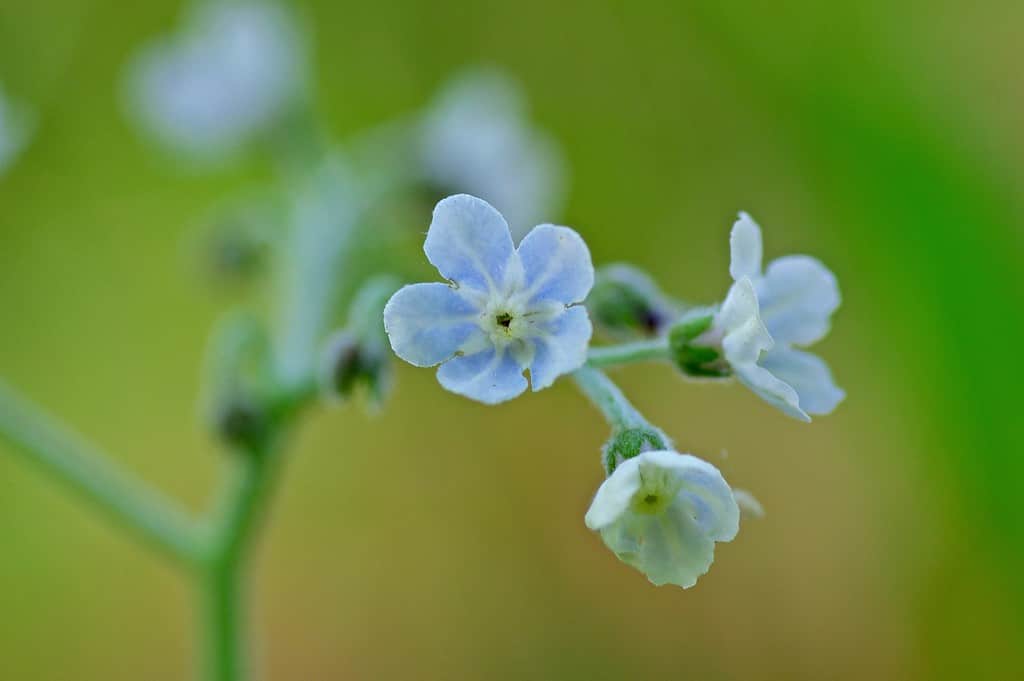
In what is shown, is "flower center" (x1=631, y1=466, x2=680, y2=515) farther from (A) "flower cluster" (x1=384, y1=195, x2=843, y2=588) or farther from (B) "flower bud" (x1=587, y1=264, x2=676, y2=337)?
(B) "flower bud" (x1=587, y1=264, x2=676, y2=337)

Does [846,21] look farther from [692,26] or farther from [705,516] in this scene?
[705,516]

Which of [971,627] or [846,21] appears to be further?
[846,21]

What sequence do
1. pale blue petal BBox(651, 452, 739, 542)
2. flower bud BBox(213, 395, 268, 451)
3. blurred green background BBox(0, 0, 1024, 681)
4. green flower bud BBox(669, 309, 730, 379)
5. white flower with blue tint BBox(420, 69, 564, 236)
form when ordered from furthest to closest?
blurred green background BBox(0, 0, 1024, 681), white flower with blue tint BBox(420, 69, 564, 236), flower bud BBox(213, 395, 268, 451), green flower bud BBox(669, 309, 730, 379), pale blue petal BBox(651, 452, 739, 542)

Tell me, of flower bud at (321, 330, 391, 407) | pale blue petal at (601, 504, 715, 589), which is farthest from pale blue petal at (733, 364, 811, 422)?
flower bud at (321, 330, 391, 407)

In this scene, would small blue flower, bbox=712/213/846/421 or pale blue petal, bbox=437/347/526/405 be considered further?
small blue flower, bbox=712/213/846/421

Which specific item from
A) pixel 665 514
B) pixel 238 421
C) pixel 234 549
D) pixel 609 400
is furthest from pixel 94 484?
pixel 665 514

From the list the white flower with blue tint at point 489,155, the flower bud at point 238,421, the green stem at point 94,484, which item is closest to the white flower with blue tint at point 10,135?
the green stem at point 94,484

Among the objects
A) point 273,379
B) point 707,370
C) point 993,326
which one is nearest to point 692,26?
point 993,326
